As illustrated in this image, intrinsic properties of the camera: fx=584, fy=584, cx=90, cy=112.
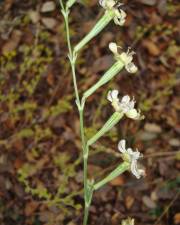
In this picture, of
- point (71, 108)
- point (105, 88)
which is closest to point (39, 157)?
point (71, 108)

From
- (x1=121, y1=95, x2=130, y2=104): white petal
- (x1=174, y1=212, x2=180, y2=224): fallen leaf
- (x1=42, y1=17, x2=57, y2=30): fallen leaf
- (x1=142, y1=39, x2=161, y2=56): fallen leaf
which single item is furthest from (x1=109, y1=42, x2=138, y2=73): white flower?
(x1=42, y1=17, x2=57, y2=30): fallen leaf

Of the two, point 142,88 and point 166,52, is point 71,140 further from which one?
point 166,52

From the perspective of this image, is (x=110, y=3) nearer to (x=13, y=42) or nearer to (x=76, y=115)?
(x=76, y=115)

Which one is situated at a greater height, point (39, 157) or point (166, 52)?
point (166, 52)

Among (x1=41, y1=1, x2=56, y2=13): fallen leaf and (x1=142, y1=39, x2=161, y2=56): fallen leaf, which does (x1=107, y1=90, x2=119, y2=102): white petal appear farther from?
(x1=41, y1=1, x2=56, y2=13): fallen leaf

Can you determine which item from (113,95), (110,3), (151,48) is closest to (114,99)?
(113,95)

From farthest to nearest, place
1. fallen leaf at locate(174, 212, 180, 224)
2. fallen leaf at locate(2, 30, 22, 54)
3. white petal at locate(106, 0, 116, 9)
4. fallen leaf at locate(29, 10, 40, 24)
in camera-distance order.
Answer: fallen leaf at locate(29, 10, 40, 24) < fallen leaf at locate(2, 30, 22, 54) < fallen leaf at locate(174, 212, 180, 224) < white petal at locate(106, 0, 116, 9)

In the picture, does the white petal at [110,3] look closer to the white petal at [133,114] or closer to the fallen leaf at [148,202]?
the white petal at [133,114]

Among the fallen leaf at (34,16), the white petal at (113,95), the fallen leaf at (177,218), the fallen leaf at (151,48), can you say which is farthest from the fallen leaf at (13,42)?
the white petal at (113,95)
